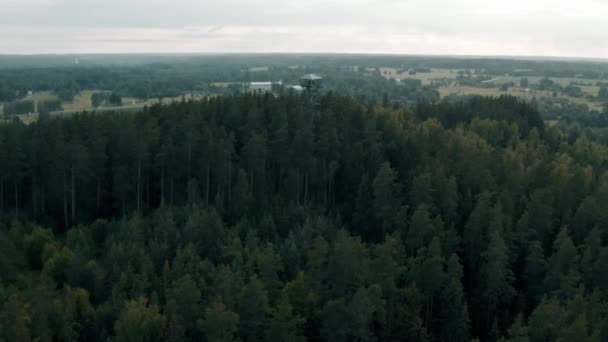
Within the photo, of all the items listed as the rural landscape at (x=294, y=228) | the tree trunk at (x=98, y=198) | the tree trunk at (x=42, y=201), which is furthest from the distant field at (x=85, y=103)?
the tree trunk at (x=98, y=198)

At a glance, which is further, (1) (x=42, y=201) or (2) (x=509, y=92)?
(2) (x=509, y=92)

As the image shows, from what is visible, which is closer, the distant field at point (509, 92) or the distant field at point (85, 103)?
the distant field at point (85, 103)

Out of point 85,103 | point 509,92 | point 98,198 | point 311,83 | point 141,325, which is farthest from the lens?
point 509,92

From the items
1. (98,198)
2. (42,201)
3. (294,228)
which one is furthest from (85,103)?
(294,228)

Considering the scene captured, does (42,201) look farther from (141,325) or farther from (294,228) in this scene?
(141,325)

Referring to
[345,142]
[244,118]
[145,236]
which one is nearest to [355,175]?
[345,142]

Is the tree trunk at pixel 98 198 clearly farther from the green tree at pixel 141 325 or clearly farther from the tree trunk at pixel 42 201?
the green tree at pixel 141 325

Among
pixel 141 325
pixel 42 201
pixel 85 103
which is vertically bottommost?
pixel 141 325

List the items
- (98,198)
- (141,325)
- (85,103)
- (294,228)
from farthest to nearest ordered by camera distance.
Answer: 1. (85,103)
2. (98,198)
3. (294,228)
4. (141,325)

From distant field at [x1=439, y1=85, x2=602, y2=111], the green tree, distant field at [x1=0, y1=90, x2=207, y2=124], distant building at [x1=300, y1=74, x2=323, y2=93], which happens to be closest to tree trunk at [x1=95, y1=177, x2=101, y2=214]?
distant building at [x1=300, y1=74, x2=323, y2=93]
